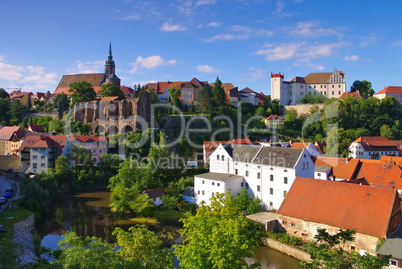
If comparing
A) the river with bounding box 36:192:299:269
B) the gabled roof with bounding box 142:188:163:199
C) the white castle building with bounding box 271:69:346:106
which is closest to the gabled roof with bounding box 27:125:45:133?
the river with bounding box 36:192:299:269

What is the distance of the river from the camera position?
2461 centimetres

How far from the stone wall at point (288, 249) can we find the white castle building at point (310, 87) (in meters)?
64.7

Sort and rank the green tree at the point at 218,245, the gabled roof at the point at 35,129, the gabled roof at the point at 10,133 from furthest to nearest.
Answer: the gabled roof at the point at 35,129, the gabled roof at the point at 10,133, the green tree at the point at 218,245

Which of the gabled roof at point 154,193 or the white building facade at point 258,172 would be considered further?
the gabled roof at point 154,193

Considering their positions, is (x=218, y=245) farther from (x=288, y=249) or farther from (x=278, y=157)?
(x=278, y=157)

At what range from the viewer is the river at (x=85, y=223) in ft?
80.7

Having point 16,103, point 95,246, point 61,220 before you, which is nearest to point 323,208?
point 95,246

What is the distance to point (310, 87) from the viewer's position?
89.9m

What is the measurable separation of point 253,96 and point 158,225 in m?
57.9

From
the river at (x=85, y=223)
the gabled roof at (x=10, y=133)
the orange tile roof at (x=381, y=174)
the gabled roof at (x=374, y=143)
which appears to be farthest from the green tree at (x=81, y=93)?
the orange tile roof at (x=381, y=174)

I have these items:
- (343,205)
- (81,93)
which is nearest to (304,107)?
(81,93)

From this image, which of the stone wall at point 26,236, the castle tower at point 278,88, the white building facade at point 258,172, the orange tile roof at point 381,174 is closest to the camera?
the stone wall at point 26,236

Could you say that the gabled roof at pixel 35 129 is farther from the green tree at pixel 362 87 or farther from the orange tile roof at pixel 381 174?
the green tree at pixel 362 87

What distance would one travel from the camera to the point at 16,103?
75.2 metres
